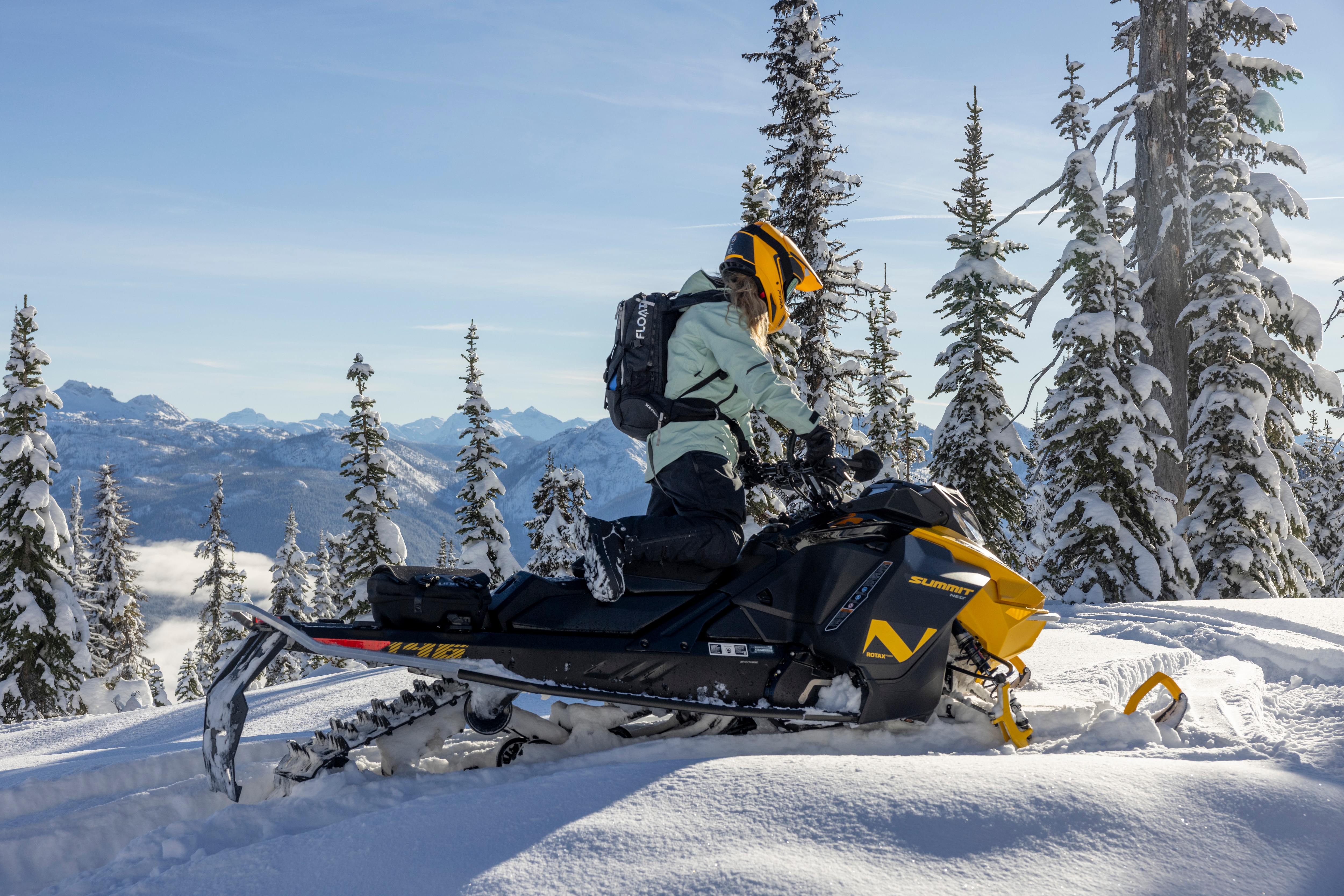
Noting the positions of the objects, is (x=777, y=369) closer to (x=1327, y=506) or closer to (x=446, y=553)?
(x=1327, y=506)

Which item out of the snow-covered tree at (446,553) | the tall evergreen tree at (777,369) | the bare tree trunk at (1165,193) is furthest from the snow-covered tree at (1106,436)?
the snow-covered tree at (446,553)

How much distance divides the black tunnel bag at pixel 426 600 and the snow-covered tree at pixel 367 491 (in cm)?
1865

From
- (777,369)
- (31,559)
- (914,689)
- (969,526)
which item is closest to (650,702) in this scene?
(914,689)

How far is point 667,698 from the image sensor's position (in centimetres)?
349

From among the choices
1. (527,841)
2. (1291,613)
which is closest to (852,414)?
(1291,613)

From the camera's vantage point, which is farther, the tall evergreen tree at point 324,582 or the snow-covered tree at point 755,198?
the tall evergreen tree at point 324,582

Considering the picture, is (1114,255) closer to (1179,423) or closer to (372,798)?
(1179,423)

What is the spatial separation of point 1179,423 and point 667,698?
14.4 m

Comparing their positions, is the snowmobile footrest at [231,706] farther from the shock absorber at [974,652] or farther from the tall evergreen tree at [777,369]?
the tall evergreen tree at [777,369]

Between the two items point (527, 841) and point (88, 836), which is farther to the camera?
point (88, 836)

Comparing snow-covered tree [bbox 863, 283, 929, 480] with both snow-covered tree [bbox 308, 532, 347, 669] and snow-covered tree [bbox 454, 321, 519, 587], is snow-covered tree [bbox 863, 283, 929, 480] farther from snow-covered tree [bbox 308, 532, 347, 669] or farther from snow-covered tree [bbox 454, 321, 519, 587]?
snow-covered tree [bbox 308, 532, 347, 669]

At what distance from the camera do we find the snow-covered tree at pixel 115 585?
29.6 metres

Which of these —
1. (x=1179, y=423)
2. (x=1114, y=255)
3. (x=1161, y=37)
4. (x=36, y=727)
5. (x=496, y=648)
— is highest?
(x=1161, y=37)

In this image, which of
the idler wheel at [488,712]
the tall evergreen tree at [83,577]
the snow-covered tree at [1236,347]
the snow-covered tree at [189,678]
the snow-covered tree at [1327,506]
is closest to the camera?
the idler wheel at [488,712]
